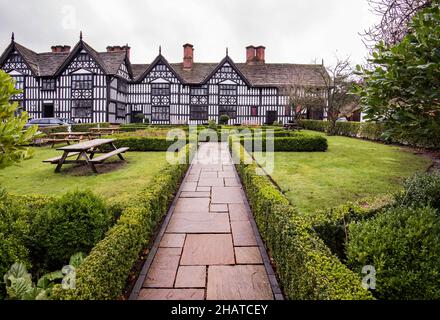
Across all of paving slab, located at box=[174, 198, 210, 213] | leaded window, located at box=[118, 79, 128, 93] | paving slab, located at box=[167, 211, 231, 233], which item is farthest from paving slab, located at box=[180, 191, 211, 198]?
leaded window, located at box=[118, 79, 128, 93]

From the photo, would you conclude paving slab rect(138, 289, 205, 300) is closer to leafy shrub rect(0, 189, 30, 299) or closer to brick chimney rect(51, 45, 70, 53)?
leafy shrub rect(0, 189, 30, 299)

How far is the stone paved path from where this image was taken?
3.31m

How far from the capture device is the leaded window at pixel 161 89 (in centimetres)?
3212

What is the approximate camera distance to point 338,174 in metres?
9.22

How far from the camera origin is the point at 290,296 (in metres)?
3.00

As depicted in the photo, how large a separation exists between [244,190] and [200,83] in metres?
26.4

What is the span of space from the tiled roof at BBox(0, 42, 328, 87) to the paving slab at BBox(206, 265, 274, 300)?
2756cm

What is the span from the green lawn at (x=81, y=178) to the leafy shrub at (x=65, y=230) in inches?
107

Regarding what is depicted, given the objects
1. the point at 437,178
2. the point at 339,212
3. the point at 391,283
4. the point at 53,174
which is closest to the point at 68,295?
the point at 391,283

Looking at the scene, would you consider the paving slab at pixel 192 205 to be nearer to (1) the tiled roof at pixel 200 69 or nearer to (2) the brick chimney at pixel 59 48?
(1) the tiled roof at pixel 200 69

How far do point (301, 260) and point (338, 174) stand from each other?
7.06 metres

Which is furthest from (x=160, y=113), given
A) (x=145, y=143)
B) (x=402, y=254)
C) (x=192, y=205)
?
(x=402, y=254)

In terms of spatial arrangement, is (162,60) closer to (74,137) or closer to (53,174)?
(74,137)

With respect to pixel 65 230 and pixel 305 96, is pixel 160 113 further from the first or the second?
pixel 65 230
